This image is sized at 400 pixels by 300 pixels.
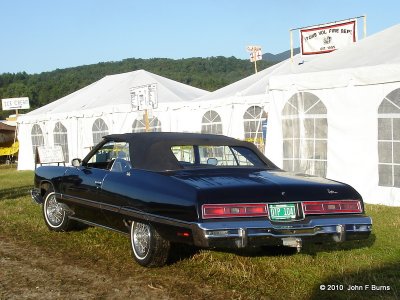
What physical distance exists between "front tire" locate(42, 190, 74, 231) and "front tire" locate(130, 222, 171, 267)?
6.58 ft

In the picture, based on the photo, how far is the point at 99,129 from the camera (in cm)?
2052

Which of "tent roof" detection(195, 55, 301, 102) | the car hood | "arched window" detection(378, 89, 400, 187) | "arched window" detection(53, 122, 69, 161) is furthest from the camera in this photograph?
"arched window" detection(53, 122, 69, 161)

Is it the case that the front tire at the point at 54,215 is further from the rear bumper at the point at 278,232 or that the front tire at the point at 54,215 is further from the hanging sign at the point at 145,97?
the hanging sign at the point at 145,97

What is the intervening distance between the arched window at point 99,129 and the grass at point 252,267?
1309cm

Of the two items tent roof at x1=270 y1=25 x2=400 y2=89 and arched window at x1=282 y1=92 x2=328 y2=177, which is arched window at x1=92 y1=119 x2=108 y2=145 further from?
arched window at x1=282 y1=92 x2=328 y2=177

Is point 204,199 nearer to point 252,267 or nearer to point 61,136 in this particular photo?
point 252,267

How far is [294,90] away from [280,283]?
6846mm

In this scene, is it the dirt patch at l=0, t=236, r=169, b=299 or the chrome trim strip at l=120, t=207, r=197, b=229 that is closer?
the dirt patch at l=0, t=236, r=169, b=299

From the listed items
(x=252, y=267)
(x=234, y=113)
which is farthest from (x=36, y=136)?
(x=252, y=267)

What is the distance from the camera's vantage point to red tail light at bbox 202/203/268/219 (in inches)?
178

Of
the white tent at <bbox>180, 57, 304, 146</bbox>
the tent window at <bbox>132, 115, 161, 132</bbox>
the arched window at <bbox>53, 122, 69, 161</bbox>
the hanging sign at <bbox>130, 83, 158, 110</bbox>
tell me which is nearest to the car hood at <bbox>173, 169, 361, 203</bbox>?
the hanging sign at <bbox>130, 83, 158, 110</bbox>

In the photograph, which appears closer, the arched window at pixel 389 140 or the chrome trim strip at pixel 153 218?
the chrome trim strip at pixel 153 218

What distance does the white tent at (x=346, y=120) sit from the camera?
9.79 m

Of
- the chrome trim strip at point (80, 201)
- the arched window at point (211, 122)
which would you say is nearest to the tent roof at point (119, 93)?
the arched window at point (211, 122)
